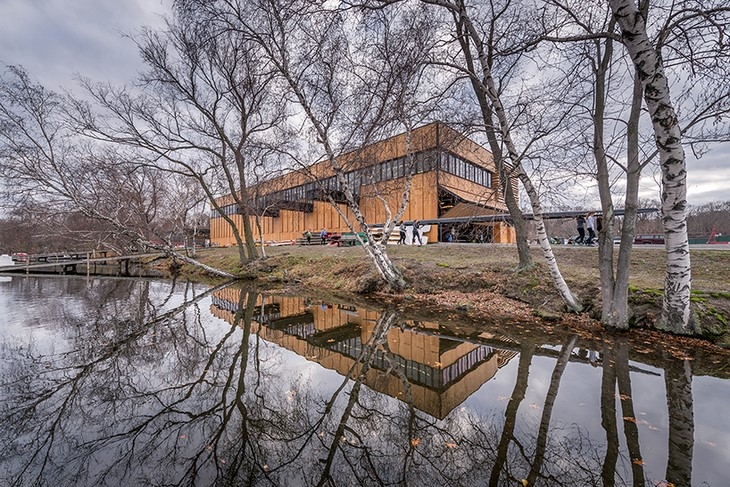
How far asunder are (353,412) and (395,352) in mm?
2095

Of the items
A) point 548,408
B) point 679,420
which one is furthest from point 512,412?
point 679,420

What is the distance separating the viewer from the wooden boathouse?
8.36 metres

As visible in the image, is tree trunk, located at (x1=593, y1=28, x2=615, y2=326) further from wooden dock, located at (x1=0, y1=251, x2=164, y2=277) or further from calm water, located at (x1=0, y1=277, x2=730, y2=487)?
wooden dock, located at (x1=0, y1=251, x2=164, y2=277)

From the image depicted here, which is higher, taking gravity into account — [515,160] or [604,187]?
[515,160]

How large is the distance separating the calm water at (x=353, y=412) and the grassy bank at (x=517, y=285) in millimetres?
Answer: 1492

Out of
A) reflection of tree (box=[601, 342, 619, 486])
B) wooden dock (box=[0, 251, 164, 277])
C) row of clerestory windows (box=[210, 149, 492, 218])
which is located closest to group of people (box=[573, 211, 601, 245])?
row of clerestory windows (box=[210, 149, 492, 218])

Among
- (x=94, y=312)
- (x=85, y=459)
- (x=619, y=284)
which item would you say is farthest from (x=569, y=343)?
(x=94, y=312)

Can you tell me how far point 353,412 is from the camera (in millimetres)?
3459

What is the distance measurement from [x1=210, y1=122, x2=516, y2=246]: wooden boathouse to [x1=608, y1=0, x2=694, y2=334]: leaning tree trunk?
2.70 meters

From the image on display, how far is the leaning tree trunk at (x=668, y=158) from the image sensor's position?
15.4 ft

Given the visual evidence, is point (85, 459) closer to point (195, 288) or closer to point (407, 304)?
point (407, 304)

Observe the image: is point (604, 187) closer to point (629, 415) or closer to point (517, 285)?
point (517, 285)

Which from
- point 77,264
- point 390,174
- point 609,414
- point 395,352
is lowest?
A: point 77,264

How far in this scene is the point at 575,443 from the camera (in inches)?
111
